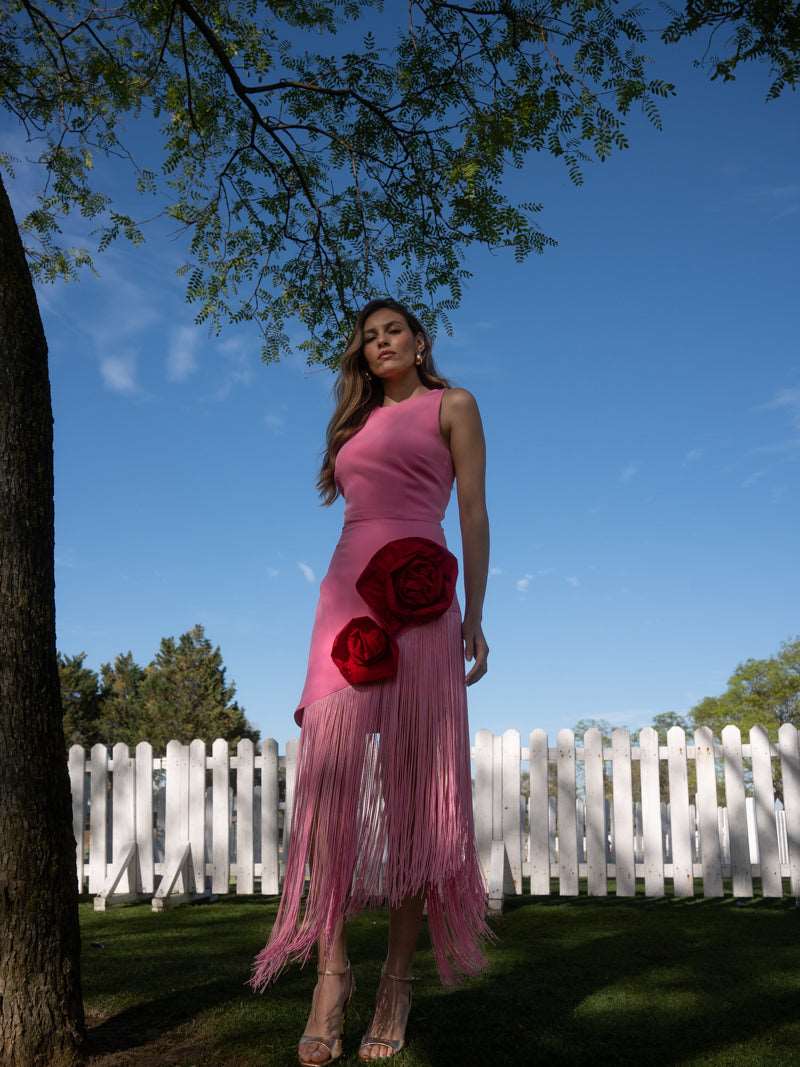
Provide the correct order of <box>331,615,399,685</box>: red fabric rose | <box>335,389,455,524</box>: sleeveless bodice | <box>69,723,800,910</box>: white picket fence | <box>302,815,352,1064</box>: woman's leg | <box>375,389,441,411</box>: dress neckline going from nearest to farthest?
1. <box>302,815,352,1064</box>: woman's leg
2. <box>331,615,399,685</box>: red fabric rose
3. <box>335,389,455,524</box>: sleeveless bodice
4. <box>375,389,441,411</box>: dress neckline
5. <box>69,723,800,910</box>: white picket fence

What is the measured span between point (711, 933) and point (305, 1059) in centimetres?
352

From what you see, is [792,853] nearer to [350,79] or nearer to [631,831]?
[631,831]

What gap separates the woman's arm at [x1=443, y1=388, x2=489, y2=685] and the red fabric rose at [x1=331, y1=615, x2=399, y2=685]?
305 millimetres

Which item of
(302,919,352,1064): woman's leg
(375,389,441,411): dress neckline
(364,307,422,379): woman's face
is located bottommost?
(302,919,352,1064): woman's leg

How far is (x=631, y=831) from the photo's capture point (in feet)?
24.2

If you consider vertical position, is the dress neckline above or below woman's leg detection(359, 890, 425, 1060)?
above

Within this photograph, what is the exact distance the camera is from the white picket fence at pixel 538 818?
7.23 meters

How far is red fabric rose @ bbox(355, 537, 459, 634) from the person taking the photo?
104 inches

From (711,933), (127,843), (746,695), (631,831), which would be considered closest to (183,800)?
(127,843)

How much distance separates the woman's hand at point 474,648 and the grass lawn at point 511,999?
43.5 inches

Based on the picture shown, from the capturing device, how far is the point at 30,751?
264 centimetres

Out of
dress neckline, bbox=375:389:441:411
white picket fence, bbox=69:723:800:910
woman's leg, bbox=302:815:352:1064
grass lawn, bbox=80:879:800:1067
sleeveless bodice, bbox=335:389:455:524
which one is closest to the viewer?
woman's leg, bbox=302:815:352:1064

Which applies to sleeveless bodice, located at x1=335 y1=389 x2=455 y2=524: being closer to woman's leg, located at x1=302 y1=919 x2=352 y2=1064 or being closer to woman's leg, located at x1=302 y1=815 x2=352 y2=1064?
woman's leg, located at x1=302 y1=815 x2=352 y2=1064

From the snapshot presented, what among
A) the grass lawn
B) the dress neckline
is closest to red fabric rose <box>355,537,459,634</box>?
the dress neckline
